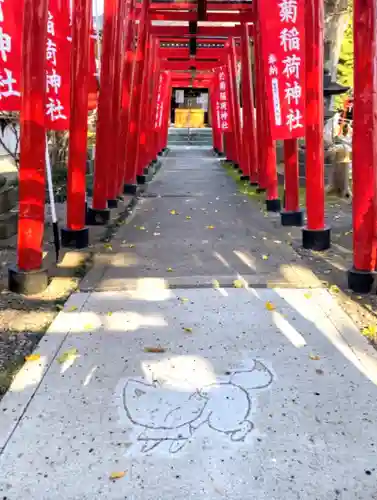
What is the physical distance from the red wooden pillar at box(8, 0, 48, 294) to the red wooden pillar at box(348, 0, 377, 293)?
2663 mm

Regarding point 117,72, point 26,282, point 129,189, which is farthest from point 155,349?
point 129,189

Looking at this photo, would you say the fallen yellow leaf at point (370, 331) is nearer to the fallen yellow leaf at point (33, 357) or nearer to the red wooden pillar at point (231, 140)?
the fallen yellow leaf at point (33, 357)

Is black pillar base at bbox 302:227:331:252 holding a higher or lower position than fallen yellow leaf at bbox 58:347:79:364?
higher

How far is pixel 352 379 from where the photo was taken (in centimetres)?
326

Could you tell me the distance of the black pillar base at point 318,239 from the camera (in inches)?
254

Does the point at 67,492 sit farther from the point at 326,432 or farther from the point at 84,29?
the point at 84,29

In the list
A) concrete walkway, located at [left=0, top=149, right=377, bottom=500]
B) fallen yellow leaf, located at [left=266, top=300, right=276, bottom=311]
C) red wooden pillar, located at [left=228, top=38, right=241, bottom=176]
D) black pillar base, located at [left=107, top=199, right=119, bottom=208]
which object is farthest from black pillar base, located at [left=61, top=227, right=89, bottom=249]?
red wooden pillar, located at [left=228, top=38, right=241, bottom=176]

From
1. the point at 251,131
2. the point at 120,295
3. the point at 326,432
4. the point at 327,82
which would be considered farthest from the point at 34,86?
the point at 251,131

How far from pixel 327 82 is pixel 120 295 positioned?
6.63 m

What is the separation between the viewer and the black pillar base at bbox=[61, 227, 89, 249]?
662 cm

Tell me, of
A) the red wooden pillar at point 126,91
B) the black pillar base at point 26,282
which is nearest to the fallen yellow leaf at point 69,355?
the black pillar base at point 26,282

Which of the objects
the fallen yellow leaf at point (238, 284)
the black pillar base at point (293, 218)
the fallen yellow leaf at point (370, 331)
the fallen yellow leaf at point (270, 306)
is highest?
the black pillar base at point (293, 218)

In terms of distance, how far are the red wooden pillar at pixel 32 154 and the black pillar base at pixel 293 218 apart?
13.8 ft

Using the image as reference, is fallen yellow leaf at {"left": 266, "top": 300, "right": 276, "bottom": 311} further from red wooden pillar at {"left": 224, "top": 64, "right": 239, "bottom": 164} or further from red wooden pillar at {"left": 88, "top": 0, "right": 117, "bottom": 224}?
red wooden pillar at {"left": 224, "top": 64, "right": 239, "bottom": 164}
